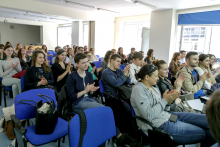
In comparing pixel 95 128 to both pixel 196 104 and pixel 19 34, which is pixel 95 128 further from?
pixel 19 34

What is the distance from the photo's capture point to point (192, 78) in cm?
268

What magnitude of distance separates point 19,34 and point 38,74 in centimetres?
1442

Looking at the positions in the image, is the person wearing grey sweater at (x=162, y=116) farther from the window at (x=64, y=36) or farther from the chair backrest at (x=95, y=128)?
the window at (x=64, y=36)

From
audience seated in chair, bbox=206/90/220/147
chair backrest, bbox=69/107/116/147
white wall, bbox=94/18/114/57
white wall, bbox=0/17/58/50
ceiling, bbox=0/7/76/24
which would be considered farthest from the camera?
white wall, bbox=0/17/58/50

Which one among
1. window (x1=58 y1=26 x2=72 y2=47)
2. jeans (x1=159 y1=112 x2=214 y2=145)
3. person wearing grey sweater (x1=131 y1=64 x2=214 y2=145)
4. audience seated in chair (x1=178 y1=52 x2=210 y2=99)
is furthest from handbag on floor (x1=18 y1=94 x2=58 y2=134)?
window (x1=58 y1=26 x2=72 y2=47)

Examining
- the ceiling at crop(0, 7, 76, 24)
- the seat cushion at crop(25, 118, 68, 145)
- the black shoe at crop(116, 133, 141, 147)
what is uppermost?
the ceiling at crop(0, 7, 76, 24)

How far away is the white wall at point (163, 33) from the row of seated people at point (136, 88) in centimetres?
424

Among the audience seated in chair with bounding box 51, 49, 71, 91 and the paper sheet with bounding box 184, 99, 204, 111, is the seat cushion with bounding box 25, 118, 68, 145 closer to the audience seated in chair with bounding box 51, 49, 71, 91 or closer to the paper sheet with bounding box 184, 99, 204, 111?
the audience seated in chair with bounding box 51, 49, 71, 91

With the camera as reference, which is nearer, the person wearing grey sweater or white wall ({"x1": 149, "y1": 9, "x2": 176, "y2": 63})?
the person wearing grey sweater

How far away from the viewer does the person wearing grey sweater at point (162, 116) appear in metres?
1.62

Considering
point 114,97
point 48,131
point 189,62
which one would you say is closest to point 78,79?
point 114,97

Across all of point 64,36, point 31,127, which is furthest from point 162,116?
point 64,36

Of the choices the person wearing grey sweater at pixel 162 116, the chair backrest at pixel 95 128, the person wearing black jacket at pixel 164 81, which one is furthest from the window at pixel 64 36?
the chair backrest at pixel 95 128

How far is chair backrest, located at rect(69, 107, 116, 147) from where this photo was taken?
4.23ft
